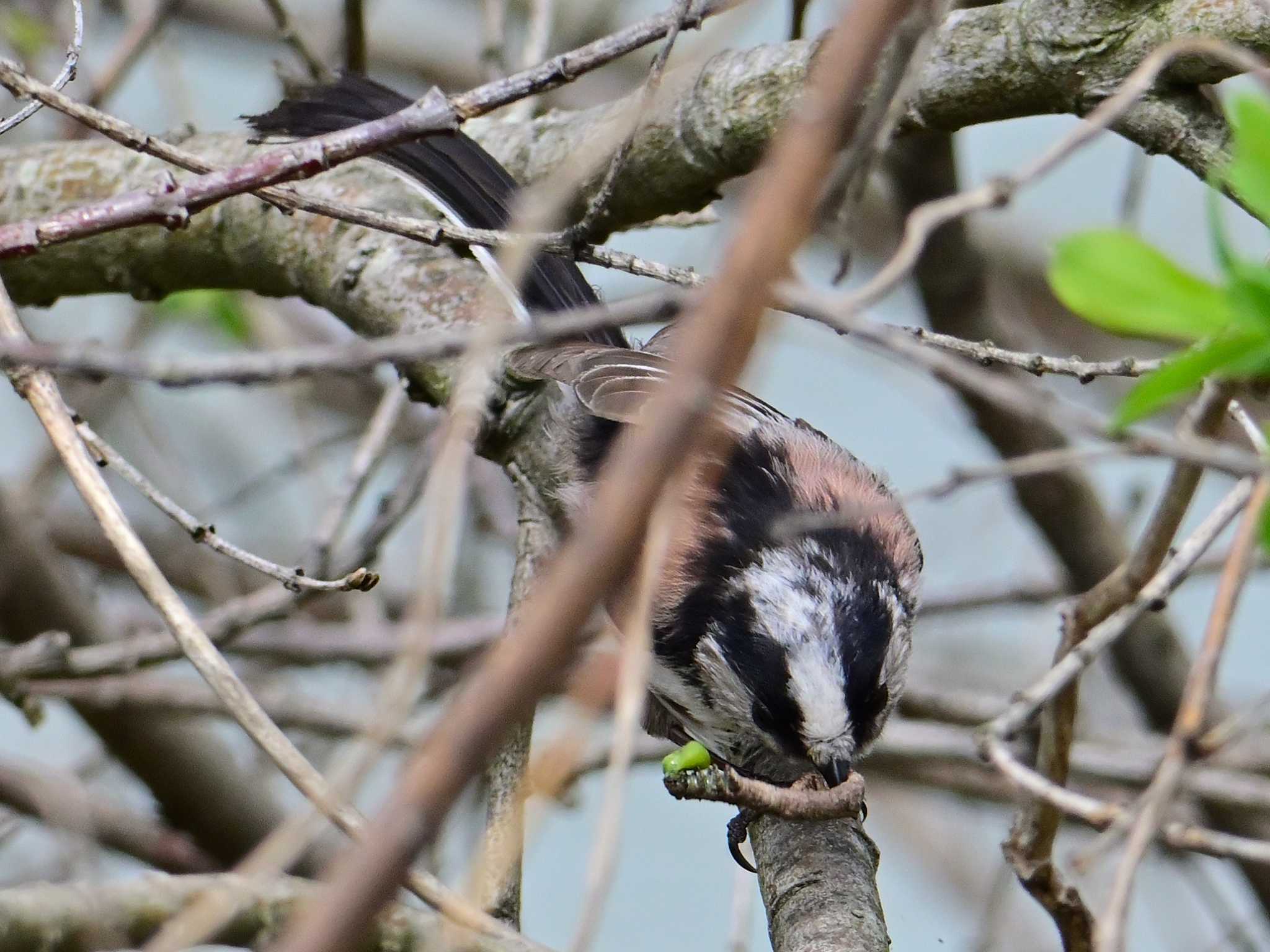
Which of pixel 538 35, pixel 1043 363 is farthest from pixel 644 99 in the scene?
pixel 538 35

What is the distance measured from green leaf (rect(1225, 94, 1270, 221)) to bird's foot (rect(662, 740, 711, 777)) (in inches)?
66.6

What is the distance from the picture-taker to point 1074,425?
3.20 ft

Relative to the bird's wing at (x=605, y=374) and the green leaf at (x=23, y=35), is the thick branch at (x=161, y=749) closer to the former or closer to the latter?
the green leaf at (x=23, y=35)

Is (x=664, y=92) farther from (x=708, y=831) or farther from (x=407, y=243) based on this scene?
(x=708, y=831)

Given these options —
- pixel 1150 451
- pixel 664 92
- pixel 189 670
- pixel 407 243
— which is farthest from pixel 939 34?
pixel 189 670

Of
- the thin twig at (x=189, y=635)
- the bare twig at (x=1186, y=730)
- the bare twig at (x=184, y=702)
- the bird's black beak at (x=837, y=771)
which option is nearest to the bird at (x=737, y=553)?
→ the bird's black beak at (x=837, y=771)

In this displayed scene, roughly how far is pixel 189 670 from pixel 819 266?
123 inches

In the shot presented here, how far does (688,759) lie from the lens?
2.58m

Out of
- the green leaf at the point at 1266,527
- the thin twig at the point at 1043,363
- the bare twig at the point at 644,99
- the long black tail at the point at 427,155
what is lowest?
the green leaf at the point at 1266,527

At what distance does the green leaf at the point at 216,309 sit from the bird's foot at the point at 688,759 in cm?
200

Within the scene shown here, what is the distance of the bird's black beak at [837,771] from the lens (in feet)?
7.66

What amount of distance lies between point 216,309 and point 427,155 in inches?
56.9

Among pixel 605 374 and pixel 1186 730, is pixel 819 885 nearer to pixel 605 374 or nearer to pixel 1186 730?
pixel 605 374

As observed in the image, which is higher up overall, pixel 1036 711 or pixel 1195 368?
pixel 1195 368
